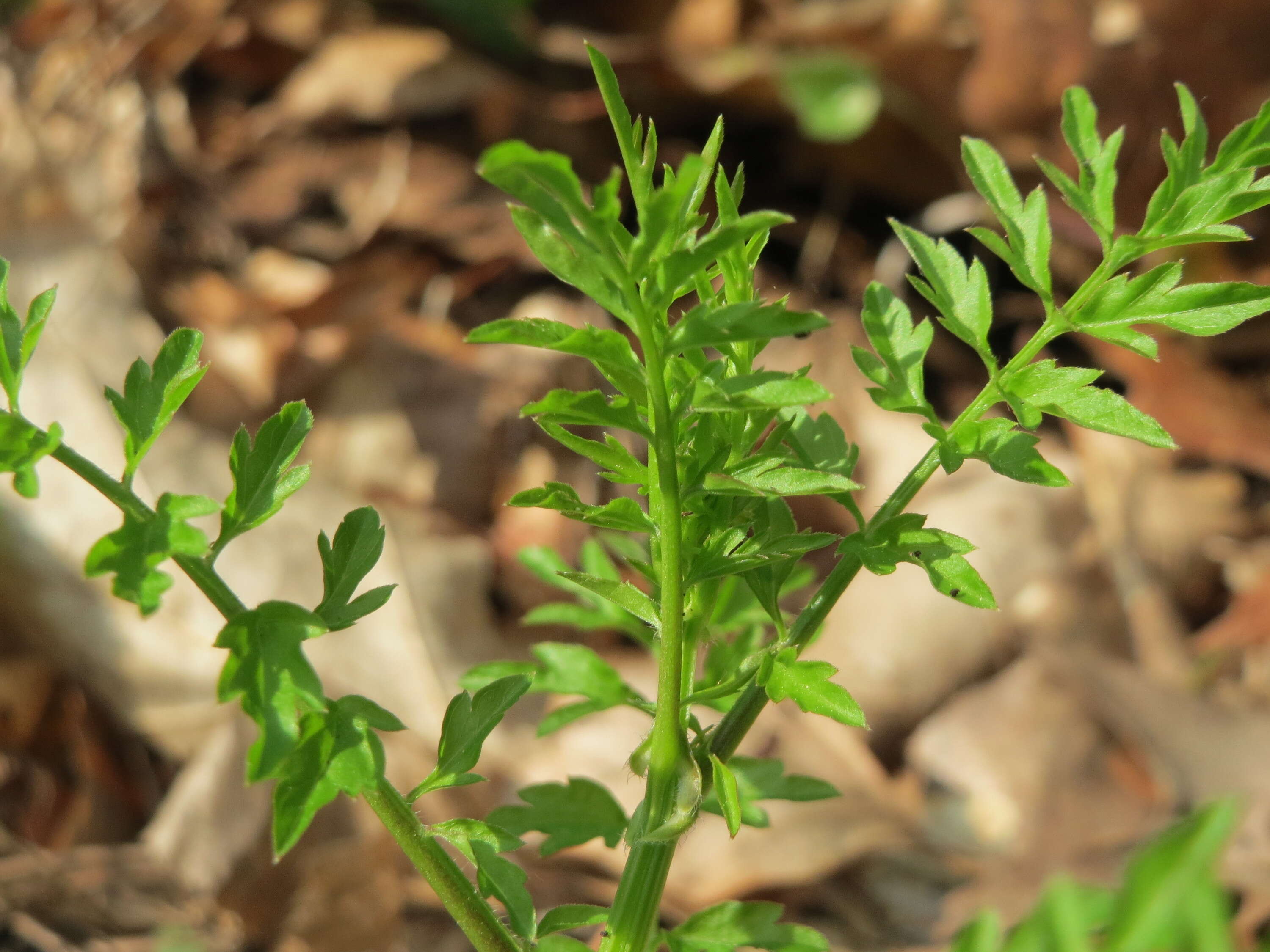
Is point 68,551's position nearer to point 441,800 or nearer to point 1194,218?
point 441,800

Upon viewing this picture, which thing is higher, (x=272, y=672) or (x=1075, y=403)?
(x=1075, y=403)

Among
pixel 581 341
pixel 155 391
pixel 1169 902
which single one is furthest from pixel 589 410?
pixel 1169 902

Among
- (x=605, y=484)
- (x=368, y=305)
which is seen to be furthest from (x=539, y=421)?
(x=368, y=305)

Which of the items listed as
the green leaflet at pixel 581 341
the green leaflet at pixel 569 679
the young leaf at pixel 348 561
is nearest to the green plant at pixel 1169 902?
the green leaflet at pixel 581 341

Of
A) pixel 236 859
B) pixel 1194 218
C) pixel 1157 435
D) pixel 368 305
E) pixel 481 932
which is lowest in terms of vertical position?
pixel 481 932

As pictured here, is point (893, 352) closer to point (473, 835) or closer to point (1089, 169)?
point (1089, 169)

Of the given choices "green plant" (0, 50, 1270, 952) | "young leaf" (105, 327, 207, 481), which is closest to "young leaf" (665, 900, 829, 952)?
"green plant" (0, 50, 1270, 952)
